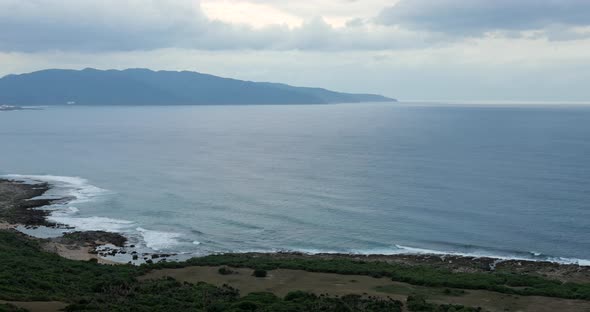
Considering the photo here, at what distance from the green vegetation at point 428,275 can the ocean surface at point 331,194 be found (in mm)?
8794

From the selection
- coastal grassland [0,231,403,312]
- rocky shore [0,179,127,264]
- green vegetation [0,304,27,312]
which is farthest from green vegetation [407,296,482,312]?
rocky shore [0,179,127,264]

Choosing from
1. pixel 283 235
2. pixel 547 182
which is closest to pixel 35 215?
pixel 283 235

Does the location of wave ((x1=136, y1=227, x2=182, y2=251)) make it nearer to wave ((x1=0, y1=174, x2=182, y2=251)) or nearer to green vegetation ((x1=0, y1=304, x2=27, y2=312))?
wave ((x1=0, y1=174, x2=182, y2=251))

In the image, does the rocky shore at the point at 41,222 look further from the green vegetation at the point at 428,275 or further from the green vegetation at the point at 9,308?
the green vegetation at the point at 9,308

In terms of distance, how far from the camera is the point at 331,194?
76250mm

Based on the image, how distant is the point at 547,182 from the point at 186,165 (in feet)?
209

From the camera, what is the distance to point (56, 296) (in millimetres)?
27719

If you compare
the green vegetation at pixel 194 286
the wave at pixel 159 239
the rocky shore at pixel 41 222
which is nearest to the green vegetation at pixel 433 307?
the green vegetation at pixel 194 286

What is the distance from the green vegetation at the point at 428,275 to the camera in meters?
35.2

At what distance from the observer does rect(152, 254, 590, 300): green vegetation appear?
3519 cm

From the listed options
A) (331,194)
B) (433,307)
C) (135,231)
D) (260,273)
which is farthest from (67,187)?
(433,307)

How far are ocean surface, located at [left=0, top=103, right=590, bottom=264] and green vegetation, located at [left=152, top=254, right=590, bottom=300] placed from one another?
28.9 ft

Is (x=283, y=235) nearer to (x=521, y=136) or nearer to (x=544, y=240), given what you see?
(x=544, y=240)

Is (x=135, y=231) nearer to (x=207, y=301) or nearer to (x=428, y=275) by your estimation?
(x=207, y=301)
